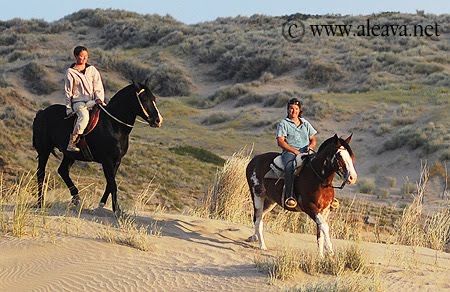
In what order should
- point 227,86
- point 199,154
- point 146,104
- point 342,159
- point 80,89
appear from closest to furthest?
1. point 342,159
2. point 146,104
3. point 80,89
4. point 199,154
5. point 227,86

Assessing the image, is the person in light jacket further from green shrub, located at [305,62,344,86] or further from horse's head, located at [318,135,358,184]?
green shrub, located at [305,62,344,86]

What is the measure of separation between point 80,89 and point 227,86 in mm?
42192

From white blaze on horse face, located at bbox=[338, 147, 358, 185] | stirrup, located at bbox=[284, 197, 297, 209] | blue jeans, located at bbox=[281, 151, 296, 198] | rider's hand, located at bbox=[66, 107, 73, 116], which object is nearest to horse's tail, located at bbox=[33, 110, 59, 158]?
rider's hand, located at bbox=[66, 107, 73, 116]

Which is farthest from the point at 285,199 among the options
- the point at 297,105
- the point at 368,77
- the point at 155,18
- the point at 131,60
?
the point at 155,18

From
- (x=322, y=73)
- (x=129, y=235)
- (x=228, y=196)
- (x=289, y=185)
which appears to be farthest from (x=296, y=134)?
(x=322, y=73)

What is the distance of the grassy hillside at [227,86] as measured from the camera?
2381 cm

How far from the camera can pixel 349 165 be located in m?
8.57

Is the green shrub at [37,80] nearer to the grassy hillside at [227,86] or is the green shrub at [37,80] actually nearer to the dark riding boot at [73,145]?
the grassy hillside at [227,86]

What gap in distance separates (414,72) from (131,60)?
22285 millimetres

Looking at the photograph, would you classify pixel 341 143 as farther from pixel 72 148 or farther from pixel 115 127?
pixel 72 148

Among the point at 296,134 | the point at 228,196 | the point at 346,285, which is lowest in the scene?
the point at 228,196

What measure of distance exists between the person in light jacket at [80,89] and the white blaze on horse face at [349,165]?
3.82 metres

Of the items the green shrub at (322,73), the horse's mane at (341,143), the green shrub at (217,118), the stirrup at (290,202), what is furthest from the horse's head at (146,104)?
the green shrub at (322,73)

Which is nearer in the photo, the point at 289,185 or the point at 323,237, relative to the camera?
the point at 323,237
